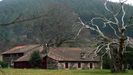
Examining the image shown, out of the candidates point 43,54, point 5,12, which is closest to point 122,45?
point 43,54

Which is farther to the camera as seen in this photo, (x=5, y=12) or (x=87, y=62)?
(x=87, y=62)

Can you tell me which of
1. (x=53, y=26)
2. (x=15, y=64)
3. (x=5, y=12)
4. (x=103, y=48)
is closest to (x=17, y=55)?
(x=15, y=64)

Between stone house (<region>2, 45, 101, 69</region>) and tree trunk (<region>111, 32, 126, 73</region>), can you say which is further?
stone house (<region>2, 45, 101, 69</region>)

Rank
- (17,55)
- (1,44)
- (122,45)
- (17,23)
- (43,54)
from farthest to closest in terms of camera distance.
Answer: (17,55) → (43,54) → (122,45) → (1,44) → (17,23)

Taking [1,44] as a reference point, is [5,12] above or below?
above

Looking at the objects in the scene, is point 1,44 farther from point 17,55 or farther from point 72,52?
point 17,55

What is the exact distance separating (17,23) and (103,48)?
48.7 m

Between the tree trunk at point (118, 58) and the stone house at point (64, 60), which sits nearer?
the tree trunk at point (118, 58)

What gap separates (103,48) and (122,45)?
3637 mm

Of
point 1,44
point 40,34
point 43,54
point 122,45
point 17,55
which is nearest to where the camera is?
point 1,44

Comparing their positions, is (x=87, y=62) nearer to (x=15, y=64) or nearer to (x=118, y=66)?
(x=15, y=64)

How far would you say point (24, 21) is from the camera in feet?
20.0

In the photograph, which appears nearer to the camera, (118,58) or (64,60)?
(118,58)

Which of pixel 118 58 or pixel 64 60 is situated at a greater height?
pixel 118 58
